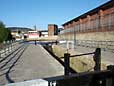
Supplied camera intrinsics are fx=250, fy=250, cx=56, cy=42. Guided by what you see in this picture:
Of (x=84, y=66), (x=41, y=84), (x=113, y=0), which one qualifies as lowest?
(x=84, y=66)

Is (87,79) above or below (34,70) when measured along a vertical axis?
above

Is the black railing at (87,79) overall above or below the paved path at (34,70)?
above

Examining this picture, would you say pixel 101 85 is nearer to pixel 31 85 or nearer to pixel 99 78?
pixel 99 78

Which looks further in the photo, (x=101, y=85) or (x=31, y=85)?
(x=101, y=85)

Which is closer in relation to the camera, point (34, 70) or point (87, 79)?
point (87, 79)

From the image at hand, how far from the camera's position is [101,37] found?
37375mm

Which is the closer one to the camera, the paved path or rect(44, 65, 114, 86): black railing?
rect(44, 65, 114, 86): black railing

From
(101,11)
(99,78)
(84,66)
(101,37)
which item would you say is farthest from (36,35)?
(99,78)

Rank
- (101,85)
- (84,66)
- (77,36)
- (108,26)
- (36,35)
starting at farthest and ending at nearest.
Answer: (36,35)
(77,36)
(108,26)
(84,66)
(101,85)

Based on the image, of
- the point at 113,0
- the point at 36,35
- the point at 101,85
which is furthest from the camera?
the point at 36,35

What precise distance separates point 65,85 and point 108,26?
3132 centimetres

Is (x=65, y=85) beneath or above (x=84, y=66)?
above

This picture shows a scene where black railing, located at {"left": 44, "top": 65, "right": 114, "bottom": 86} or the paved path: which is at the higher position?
black railing, located at {"left": 44, "top": 65, "right": 114, "bottom": 86}

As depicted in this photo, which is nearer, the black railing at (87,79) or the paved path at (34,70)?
the black railing at (87,79)
